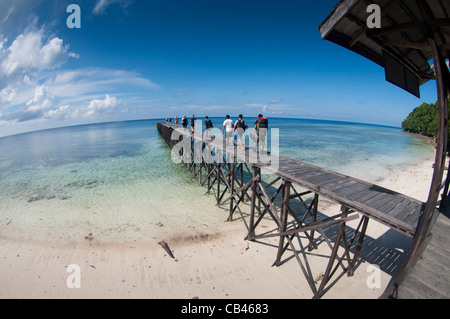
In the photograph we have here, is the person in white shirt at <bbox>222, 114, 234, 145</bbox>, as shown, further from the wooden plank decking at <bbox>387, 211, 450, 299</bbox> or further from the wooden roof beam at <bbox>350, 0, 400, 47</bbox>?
the wooden plank decking at <bbox>387, 211, 450, 299</bbox>

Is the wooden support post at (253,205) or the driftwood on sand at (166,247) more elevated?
the wooden support post at (253,205)

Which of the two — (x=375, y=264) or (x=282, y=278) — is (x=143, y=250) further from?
(x=375, y=264)

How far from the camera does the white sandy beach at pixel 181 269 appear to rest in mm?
4949

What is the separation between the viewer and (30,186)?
13.5 m

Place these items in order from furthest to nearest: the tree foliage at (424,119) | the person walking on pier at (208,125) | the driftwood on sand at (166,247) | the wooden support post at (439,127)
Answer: the tree foliage at (424,119), the person walking on pier at (208,125), the driftwood on sand at (166,247), the wooden support post at (439,127)

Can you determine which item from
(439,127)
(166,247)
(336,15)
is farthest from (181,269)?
(336,15)

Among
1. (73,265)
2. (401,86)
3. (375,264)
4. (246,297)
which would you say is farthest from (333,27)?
(73,265)

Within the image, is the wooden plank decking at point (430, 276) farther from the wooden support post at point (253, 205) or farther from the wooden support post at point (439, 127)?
the wooden support post at point (253, 205)

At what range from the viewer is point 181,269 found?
224 inches

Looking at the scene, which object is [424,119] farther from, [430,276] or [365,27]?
[430,276]

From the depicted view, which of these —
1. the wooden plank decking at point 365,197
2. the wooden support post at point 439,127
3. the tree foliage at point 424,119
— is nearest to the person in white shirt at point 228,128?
the wooden plank decking at point 365,197

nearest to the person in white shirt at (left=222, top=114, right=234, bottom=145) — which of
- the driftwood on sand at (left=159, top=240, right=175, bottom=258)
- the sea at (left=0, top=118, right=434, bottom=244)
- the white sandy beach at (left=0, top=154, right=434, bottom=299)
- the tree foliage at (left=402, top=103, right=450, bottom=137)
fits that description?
the sea at (left=0, top=118, right=434, bottom=244)
